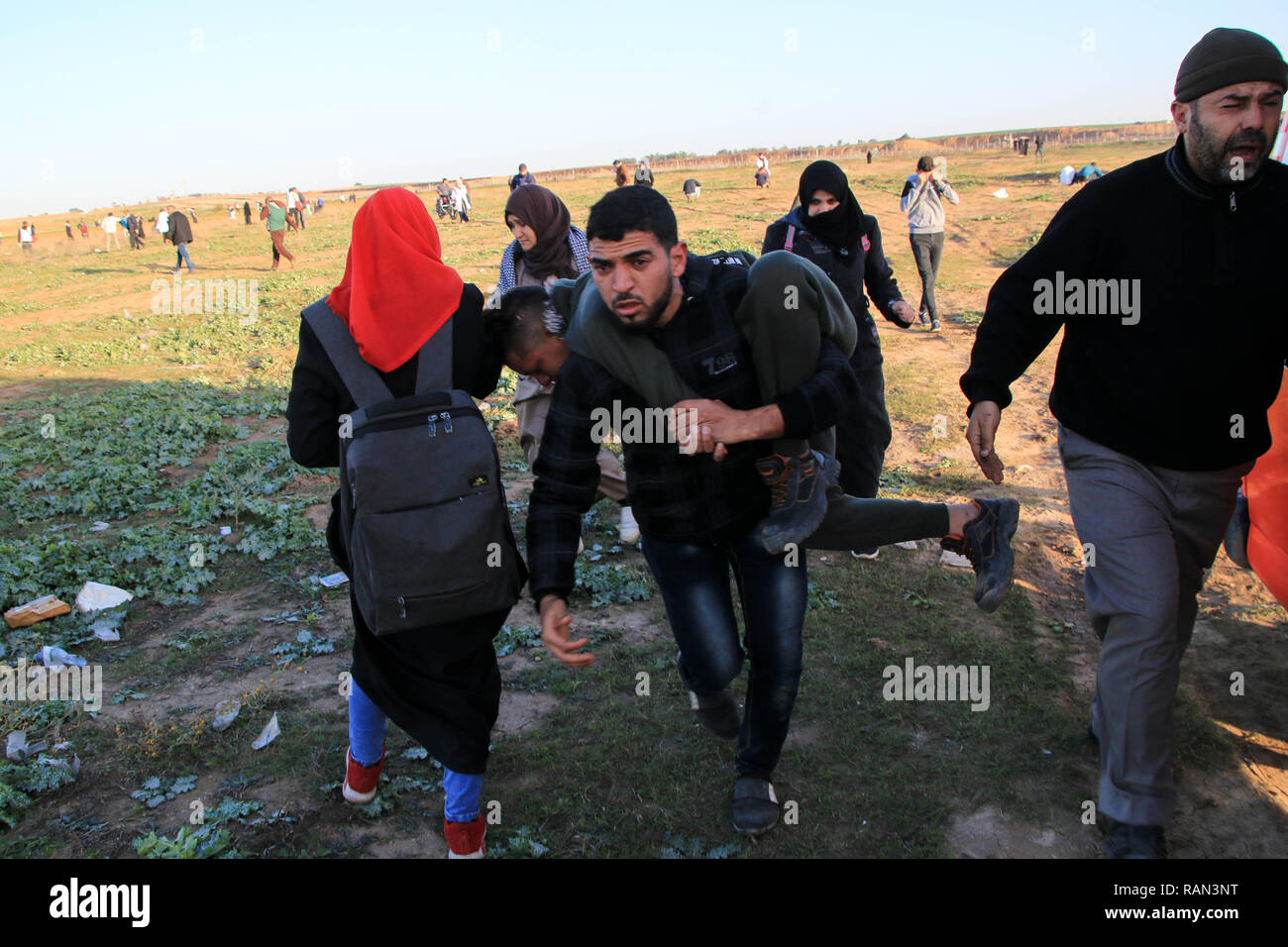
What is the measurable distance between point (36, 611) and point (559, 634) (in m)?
4.09

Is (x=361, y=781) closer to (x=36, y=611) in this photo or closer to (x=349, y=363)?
(x=349, y=363)

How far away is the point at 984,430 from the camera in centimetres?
330

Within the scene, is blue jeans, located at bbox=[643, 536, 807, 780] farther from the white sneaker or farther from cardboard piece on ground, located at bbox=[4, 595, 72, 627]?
cardboard piece on ground, located at bbox=[4, 595, 72, 627]

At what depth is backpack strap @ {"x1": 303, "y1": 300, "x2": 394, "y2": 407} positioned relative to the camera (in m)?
2.86

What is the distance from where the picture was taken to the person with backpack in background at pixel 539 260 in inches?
214

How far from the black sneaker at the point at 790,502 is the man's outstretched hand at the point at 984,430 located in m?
0.66

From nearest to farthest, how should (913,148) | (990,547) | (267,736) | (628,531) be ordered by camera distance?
(990,547), (267,736), (628,531), (913,148)

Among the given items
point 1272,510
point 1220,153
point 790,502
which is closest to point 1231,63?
point 1220,153

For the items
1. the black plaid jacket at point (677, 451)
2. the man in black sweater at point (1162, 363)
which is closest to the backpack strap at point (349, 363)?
the black plaid jacket at point (677, 451)

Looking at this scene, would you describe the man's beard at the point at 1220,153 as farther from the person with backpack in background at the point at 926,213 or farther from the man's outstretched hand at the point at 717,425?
the person with backpack in background at the point at 926,213

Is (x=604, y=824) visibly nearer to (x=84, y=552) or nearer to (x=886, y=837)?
(x=886, y=837)

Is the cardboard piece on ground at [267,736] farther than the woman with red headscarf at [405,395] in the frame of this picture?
Yes

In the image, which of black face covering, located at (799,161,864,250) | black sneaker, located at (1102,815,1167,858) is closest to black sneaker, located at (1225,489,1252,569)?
black sneaker, located at (1102,815,1167,858)

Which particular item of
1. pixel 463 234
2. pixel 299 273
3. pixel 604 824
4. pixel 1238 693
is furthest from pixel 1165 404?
pixel 463 234
